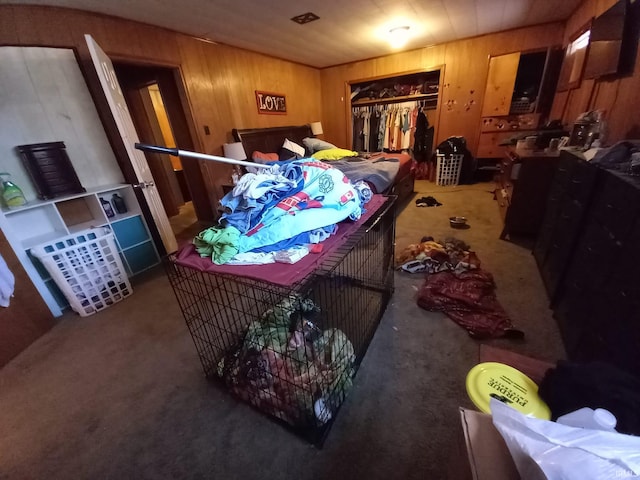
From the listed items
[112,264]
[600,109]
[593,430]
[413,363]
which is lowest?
[413,363]

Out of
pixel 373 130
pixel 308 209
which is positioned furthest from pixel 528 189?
pixel 373 130

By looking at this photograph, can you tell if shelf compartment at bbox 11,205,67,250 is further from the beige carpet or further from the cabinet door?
the cabinet door

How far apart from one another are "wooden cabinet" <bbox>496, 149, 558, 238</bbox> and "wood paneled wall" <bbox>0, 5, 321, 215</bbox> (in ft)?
10.9

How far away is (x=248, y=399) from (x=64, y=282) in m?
1.65

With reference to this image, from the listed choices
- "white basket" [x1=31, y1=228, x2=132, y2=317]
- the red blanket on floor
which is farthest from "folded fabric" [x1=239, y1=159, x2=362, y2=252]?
"white basket" [x1=31, y1=228, x2=132, y2=317]

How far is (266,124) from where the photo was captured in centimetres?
404

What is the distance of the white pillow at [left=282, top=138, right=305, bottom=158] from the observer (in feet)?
13.2

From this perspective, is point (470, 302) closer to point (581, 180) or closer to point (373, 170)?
point (581, 180)

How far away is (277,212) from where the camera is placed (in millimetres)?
1033

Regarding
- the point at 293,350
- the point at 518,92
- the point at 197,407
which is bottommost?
the point at 197,407

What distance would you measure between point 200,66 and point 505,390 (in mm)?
3910

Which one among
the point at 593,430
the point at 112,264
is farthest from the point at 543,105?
the point at 112,264

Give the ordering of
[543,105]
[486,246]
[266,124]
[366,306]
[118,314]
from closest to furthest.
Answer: [366,306] → [118,314] → [486,246] → [543,105] → [266,124]

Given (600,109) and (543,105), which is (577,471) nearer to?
(600,109)
